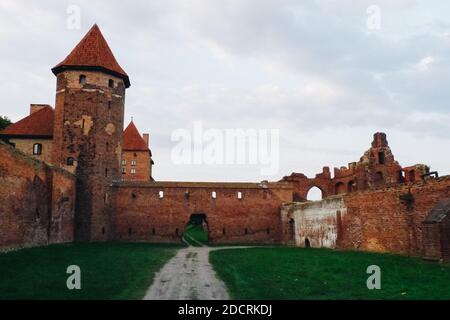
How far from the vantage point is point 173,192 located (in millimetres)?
30625

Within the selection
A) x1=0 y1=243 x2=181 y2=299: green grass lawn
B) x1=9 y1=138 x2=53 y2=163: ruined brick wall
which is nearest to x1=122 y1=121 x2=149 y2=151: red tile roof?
x1=9 y1=138 x2=53 y2=163: ruined brick wall

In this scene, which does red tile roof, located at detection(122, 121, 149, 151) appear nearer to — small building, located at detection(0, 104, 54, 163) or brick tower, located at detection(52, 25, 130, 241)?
small building, located at detection(0, 104, 54, 163)

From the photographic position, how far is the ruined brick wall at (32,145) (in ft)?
97.3

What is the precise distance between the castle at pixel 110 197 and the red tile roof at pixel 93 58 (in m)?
0.07

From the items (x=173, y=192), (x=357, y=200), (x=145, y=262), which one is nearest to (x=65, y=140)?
(x=173, y=192)

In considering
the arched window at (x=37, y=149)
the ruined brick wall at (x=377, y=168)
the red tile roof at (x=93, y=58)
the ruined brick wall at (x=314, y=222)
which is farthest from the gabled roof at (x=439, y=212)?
the arched window at (x=37, y=149)

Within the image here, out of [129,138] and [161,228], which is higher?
[129,138]

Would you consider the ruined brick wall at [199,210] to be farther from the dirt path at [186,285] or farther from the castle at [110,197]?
the dirt path at [186,285]

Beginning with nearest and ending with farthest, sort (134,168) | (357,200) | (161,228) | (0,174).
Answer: (0,174), (357,200), (161,228), (134,168)

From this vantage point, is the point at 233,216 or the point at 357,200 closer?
the point at 357,200

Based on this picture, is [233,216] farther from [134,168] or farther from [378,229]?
[134,168]

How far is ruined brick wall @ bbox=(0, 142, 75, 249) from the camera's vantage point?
17062mm

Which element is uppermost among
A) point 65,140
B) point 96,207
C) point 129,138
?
point 129,138
